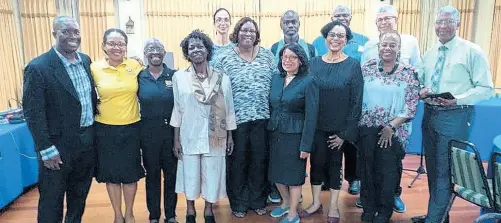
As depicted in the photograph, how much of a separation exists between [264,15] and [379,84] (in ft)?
14.1

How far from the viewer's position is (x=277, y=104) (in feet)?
9.23

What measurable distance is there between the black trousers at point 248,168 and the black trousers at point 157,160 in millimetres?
488

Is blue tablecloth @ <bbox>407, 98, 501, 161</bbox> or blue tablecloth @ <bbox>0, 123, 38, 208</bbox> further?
blue tablecloth @ <bbox>407, 98, 501, 161</bbox>

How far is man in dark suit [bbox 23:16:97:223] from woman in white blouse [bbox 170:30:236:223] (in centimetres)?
58

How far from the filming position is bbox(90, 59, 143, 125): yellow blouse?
8.55 ft

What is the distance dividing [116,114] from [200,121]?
57cm

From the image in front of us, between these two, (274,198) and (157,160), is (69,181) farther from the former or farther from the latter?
(274,198)

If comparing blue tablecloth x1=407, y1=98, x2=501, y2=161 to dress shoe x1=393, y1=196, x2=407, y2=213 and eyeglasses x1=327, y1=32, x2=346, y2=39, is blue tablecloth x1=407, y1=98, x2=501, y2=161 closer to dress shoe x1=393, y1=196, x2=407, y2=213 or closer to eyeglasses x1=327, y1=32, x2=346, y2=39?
dress shoe x1=393, y1=196, x2=407, y2=213

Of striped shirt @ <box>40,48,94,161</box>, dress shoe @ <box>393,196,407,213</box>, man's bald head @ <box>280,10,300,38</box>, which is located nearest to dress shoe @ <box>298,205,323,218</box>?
dress shoe @ <box>393,196,407,213</box>

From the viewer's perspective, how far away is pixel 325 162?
2990mm

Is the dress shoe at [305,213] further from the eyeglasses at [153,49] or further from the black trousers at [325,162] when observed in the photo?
the eyeglasses at [153,49]

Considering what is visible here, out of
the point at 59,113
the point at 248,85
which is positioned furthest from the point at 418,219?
the point at 59,113

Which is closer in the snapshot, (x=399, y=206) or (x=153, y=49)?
(x=153, y=49)

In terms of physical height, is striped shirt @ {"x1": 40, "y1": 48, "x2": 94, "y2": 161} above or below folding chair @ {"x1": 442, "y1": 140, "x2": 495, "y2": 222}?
above
